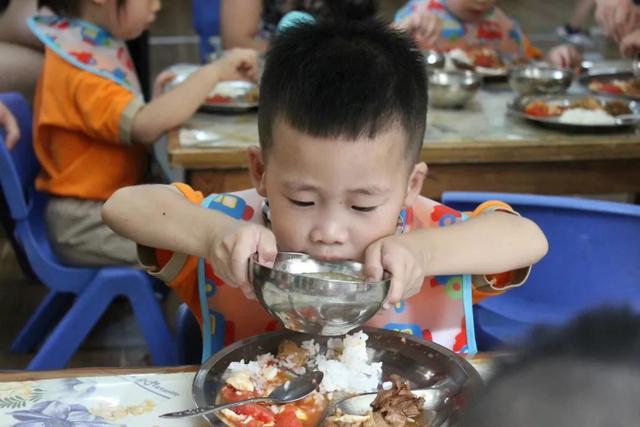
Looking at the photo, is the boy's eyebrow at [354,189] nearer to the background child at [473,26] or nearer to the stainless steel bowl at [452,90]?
the stainless steel bowl at [452,90]

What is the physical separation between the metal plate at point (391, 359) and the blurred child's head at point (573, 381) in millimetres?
504

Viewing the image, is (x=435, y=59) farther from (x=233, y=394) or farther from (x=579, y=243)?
(x=233, y=394)

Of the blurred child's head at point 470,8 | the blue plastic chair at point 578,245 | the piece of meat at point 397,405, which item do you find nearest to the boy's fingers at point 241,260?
the piece of meat at point 397,405

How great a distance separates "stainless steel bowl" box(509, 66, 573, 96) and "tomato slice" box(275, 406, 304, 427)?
1.70m

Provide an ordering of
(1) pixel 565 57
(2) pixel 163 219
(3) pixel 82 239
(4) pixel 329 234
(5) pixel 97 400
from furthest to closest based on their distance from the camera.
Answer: (1) pixel 565 57, (3) pixel 82 239, (2) pixel 163 219, (4) pixel 329 234, (5) pixel 97 400

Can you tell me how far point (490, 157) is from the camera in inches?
76.6

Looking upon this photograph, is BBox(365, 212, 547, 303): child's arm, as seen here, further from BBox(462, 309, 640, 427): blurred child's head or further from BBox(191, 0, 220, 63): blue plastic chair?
BBox(191, 0, 220, 63): blue plastic chair

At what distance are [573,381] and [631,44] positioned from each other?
2531 millimetres

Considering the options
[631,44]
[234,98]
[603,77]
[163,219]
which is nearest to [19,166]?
[234,98]

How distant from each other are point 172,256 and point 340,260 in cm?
30

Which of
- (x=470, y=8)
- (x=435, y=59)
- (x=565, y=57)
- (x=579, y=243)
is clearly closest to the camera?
(x=579, y=243)

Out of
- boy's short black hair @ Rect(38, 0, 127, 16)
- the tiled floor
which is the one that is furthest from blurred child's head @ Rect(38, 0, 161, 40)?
the tiled floor

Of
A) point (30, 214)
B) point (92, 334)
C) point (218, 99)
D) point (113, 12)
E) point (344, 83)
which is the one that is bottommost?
point (92, 334)

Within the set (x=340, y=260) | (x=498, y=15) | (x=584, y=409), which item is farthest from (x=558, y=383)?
(x=498, y=15)
